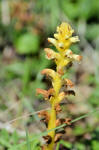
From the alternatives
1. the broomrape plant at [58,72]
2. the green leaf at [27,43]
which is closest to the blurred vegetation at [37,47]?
the green leaf at [27,43]

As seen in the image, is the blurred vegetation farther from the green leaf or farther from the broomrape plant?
the broomrape plant

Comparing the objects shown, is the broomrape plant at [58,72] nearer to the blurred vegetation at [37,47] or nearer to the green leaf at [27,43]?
the blurred vegetation at [37,47]

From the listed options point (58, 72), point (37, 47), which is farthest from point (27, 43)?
point (58, 72)

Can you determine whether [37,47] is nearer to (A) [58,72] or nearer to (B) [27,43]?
(B) [27,43]

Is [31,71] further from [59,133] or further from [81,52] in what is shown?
[59,133]

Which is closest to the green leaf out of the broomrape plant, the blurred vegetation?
the blurred vegetation

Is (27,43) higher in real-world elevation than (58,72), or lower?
higher
